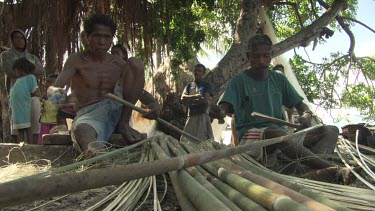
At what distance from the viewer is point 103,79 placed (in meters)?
3.04

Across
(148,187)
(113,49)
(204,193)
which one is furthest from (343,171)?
(113,49)

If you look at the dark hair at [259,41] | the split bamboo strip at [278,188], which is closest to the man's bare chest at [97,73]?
the dark hair at [259,41]

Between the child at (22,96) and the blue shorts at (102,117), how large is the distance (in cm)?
133

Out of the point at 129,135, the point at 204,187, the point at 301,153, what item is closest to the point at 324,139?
the point at 301,153

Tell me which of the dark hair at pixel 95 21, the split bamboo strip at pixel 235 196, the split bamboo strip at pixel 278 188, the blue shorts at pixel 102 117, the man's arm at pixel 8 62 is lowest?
the split bamboo strip at pixel 235 196

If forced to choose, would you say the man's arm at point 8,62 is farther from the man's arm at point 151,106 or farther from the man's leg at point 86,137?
the man's leg at point 86,137

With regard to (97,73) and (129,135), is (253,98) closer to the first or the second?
(129,135)

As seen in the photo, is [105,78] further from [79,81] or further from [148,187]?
[148,187]

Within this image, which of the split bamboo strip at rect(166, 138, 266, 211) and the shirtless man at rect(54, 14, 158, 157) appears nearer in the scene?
the split bamboo strip at rect(166, 138, 266, 211)

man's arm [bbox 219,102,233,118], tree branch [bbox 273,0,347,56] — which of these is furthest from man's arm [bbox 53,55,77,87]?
tree branch [bbox 273,0,347,56]

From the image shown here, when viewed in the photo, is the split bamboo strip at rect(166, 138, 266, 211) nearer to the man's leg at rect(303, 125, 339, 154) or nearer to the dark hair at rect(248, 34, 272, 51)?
the man's leg at rect(303, 125, 339, 154)

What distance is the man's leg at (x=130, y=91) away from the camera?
2.97 meters

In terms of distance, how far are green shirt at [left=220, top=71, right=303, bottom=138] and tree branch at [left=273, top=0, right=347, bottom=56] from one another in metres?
2.88

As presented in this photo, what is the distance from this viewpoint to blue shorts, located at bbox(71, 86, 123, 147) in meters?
2.71
